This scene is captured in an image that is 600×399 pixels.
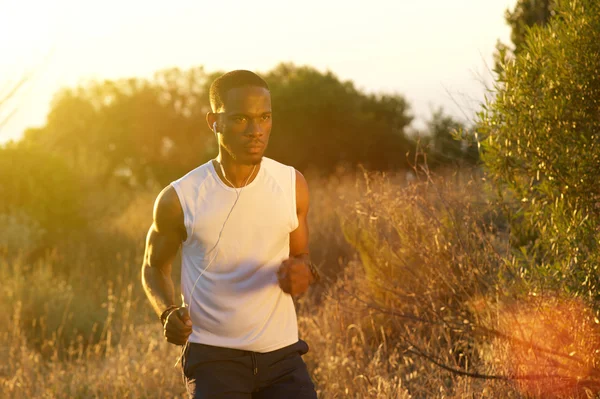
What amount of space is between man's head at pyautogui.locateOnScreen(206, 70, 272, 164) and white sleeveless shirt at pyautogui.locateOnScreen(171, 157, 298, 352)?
0.60ft

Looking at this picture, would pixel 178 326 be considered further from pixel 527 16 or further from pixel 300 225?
pixel 527 16

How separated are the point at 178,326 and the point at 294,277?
0.53 meters

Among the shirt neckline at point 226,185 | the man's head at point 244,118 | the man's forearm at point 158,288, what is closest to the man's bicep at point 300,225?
the shirt neckline at point 226,185

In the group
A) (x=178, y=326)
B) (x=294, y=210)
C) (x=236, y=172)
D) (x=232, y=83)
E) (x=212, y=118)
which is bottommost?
(x=178, y=326)

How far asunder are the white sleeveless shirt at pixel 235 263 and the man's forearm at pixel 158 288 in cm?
8

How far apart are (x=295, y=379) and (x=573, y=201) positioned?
2681 mm

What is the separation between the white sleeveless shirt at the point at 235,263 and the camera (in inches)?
132

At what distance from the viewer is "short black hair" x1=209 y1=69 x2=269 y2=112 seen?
3432mm

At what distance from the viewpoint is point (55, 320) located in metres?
8.80

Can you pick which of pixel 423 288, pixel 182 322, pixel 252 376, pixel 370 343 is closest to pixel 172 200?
pixel 182 322

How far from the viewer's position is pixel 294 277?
3.20 metres

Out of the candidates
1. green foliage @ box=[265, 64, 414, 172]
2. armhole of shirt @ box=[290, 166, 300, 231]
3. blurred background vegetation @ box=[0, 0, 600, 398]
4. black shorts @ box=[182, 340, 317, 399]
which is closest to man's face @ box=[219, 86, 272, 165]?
armhole of shirt @ box=[290, 166, 300, 231]

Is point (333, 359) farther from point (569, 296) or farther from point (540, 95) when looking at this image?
point (540, 95)

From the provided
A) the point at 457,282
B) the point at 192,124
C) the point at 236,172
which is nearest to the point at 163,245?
the point at 236,172
